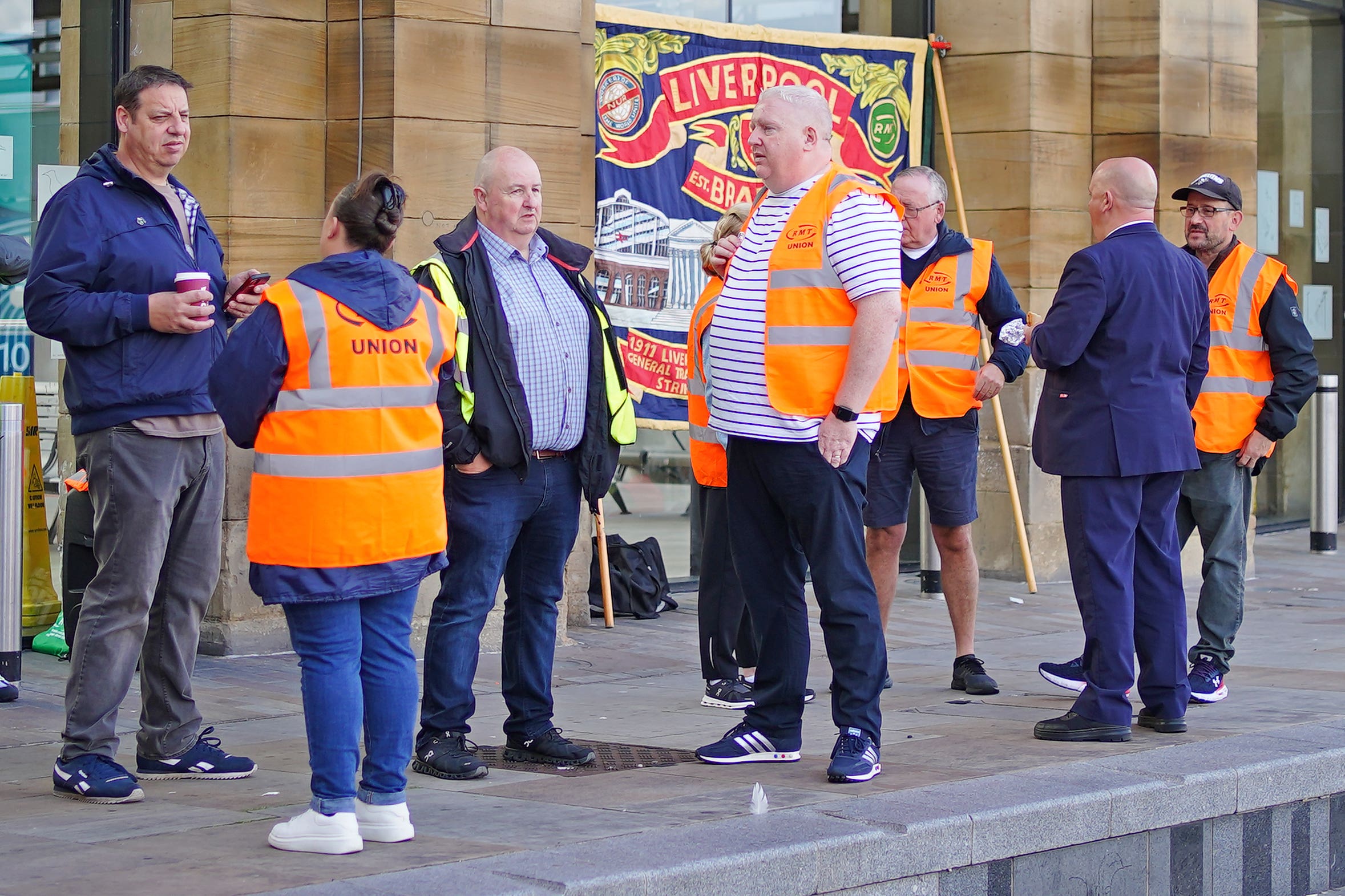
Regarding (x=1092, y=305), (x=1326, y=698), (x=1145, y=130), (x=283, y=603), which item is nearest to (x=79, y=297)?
(x=283, y=603)

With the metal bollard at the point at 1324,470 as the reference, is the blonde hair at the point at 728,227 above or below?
above

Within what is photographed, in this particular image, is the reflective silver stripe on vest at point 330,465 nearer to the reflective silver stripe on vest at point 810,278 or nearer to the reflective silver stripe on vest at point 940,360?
the reflective silver stripe on vest at point 810,278

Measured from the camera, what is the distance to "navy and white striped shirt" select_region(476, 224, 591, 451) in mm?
5457

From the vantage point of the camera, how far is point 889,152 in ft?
35.5

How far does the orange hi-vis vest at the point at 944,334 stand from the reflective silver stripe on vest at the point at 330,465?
3.08m

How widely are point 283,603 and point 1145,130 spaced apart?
775 cm

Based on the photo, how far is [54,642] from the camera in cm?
766

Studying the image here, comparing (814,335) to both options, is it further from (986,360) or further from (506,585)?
(986,360)

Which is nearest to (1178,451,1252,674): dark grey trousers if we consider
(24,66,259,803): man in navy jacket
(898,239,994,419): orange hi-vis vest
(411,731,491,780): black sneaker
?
(898,239,994,419): orange hi-vis vest

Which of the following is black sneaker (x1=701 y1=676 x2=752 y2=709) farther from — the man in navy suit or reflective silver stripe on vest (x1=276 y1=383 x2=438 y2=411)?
reflective silver stripe on vest (x1=276 y1=383 x2=438 y2=411)

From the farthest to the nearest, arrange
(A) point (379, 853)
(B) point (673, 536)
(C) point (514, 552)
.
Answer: (B) point (673, 536), (C) point (514, 552), (A) point (379, 853)

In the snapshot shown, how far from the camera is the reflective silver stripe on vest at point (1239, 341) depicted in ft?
23.1

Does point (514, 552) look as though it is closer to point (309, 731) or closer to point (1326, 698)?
point (309, 731)

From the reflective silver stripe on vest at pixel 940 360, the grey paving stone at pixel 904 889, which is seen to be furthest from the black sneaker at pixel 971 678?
the grey paving stone at pixel 904 889
